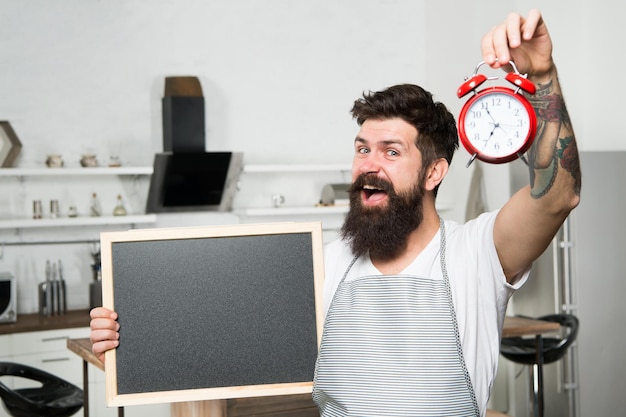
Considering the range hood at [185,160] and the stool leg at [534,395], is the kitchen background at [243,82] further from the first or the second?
the stool leg at [534,395]

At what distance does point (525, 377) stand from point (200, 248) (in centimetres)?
398

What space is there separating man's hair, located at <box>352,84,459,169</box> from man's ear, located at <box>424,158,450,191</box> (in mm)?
13

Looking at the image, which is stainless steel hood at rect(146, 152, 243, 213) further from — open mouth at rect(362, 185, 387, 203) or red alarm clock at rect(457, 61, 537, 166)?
red alarm clock at rect(457, 61, 537, 166)

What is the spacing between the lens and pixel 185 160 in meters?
5.67

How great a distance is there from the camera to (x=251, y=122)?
629 cm

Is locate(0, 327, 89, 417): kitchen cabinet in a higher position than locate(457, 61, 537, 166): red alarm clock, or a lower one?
lower

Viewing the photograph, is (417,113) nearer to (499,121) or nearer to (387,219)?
(387,219)

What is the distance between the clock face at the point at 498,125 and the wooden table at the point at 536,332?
248 cm

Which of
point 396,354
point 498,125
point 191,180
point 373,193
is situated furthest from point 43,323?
point 498,125

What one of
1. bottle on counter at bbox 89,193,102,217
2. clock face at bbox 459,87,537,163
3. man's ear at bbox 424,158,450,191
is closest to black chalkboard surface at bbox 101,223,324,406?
man's ear at bbox 424,158,450,191

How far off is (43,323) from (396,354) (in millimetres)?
3797

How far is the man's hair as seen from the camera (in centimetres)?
205

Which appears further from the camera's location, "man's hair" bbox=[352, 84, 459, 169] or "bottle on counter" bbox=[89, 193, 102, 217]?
"bottle on counter" bbox=[89, 193, 102, 217]

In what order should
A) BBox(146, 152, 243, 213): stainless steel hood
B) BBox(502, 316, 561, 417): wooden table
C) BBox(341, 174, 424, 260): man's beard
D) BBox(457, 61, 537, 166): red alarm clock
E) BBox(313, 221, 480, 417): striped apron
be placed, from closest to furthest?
BBox(457, 61, 537, 166): red alarm clock, BBox(313, 221, 480, 417): striped apron, BBox(341, 174, 424, 260): man's beard, BBox(502, 316, 561, 417): wooden table, BBox(146, 152, 243, 213): stainless steel hood
